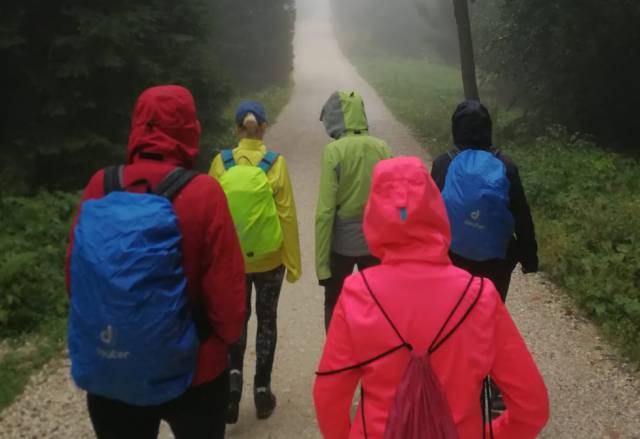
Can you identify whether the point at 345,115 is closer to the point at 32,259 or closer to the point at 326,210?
the point at 326,210

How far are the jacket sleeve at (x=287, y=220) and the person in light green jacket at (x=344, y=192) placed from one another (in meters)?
0.17

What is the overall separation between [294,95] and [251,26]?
12.0 ft

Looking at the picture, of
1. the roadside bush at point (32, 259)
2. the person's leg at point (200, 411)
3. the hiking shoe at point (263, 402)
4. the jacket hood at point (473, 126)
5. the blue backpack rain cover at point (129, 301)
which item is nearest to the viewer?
the blue backpack rain cover at point (129, 301)

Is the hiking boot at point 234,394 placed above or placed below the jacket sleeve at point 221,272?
below

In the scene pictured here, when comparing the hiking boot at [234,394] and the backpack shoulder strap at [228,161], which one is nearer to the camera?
the backpack shoulder strap at [228,161]

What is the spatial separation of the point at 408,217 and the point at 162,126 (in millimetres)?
1107

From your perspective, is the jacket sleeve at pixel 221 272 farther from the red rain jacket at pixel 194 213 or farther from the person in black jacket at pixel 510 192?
the person in black jacket at pixel 510 192

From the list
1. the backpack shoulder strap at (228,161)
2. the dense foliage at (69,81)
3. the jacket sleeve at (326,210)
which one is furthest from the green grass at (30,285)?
the jacket sleeve at (326,210)

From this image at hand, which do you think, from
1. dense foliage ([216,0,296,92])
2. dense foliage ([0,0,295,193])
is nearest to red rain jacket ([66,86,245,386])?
dense foliage ([0,0,295,193])

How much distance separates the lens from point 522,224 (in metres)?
3.88

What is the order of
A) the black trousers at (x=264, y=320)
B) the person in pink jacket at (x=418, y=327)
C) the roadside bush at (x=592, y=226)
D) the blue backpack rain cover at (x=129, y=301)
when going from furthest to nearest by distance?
1. the roadside bush at (x=592, y=226)
2. the black trousers at (x=264, y=320)
3. the blue backpack rain cover at (x=129, y=301)
4. the person in pink jacket at (x=418, y=327)

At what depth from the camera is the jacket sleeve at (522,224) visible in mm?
3783

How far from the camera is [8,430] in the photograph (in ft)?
15.4

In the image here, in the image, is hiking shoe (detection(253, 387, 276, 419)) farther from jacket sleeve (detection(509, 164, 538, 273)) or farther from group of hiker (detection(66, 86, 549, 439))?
jacket sleeve (detection(509, 164, 538, 273))
